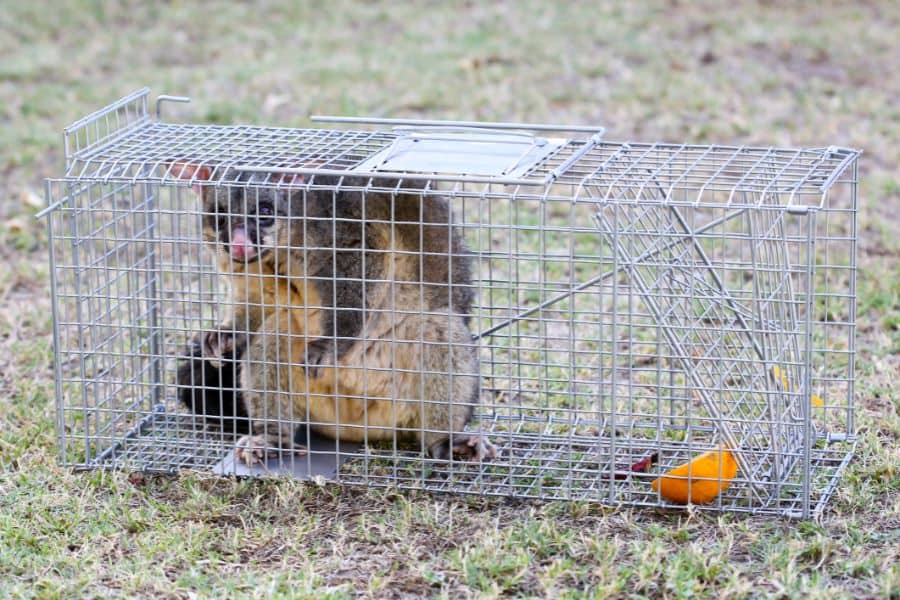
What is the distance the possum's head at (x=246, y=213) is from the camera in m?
5.41

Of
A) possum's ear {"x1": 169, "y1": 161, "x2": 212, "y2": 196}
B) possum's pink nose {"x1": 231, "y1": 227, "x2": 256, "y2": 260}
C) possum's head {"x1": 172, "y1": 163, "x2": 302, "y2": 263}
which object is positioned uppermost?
possum's ear {"x1": 169, "y1": 161, "x2": 212, "y2": 196}

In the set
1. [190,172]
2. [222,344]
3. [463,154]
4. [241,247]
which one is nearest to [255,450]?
[222,344]

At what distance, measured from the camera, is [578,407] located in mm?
6430

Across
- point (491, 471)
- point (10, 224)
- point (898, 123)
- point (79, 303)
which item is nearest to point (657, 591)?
point (491, 471)

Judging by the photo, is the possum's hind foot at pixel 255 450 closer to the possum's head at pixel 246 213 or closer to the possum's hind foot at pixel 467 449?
the possum's hind foot at pixel 467 449

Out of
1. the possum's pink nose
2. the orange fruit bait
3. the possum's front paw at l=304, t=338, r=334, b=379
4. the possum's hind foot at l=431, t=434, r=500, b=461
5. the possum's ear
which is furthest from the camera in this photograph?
the possum's hind foot at l=431, t=434, r=500, b=461

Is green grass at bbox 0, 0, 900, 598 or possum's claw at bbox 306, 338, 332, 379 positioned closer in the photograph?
green grass at bbox 0, 0, 900, 598

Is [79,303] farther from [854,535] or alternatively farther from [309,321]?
[854,535]

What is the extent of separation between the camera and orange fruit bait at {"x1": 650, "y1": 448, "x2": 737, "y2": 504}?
518 centimetres

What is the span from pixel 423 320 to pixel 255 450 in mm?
979

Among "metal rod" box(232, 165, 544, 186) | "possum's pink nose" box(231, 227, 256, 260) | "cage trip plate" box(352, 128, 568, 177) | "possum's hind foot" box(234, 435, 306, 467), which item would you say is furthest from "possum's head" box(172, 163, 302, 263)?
"possum's hind foot" box(234, 435, 306, 467)

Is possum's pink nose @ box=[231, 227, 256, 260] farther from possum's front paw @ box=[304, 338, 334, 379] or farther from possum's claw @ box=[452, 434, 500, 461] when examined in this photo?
possum's claw @ box=[452, 434, 500, 461]

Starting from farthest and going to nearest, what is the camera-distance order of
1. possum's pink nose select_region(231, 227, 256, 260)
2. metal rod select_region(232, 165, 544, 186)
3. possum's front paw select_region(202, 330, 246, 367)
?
possum's front paw select_region(202, 330, 246, 367)
possum's pink nose select_region(231, 227, 256, 260)
metal rod select_region(232, 165, 544, 186)

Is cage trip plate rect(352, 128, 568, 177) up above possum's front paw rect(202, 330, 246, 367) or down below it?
above
